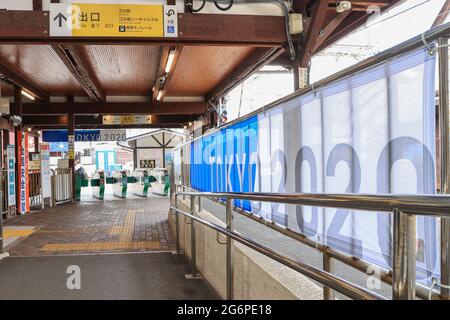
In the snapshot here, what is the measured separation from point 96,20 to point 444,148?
17.1ft

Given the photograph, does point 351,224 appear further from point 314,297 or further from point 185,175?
point 185,175

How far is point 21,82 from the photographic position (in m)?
9.62

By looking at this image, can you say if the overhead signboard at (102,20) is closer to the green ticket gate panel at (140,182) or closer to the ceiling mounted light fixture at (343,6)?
the ceiling mounted light fixture at (343,6)

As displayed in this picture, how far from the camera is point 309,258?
253 cm

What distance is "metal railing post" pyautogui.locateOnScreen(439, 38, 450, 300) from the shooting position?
1299 mm

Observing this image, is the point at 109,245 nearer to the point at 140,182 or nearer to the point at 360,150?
the point at 360,150

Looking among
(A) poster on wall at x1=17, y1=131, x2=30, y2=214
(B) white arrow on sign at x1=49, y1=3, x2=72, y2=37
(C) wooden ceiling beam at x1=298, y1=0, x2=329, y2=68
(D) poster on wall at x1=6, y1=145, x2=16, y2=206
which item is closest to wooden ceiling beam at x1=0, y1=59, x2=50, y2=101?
(A) poster on wall at x1=17, y1=131, x2=30, y2=214

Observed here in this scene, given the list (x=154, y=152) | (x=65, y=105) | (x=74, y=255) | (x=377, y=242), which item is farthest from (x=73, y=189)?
(x=377, y=242)

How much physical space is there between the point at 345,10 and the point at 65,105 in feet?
29.3

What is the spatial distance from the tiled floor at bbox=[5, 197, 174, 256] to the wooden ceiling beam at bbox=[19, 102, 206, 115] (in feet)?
9.68

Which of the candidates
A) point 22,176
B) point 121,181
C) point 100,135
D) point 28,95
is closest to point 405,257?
point 22,176

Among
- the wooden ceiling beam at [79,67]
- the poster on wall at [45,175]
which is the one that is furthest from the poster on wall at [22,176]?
the wooden ceiling beam at [79,67]

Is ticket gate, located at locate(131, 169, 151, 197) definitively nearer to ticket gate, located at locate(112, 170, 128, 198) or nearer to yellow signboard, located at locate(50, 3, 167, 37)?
ticket gate, located at locate(112, 170, 128, 198)

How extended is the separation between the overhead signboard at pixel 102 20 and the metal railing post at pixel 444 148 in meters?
4.83
